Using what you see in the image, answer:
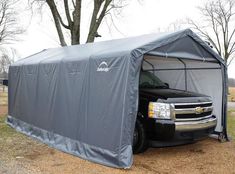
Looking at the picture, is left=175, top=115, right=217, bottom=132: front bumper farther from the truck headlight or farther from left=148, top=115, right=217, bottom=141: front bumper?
the truck headlight

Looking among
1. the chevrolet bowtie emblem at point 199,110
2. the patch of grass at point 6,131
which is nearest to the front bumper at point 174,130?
the chevrolet bowtie emblem at point 199,110

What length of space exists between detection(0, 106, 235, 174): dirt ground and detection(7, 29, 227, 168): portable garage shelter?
31cm

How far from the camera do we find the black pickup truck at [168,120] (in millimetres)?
6953

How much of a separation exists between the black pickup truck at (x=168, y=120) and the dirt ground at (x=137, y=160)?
40 cm

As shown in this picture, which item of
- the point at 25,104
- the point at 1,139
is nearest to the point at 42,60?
the point at 25,104

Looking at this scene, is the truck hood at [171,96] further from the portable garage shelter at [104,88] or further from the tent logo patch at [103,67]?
the tent logo patch at [103,67]

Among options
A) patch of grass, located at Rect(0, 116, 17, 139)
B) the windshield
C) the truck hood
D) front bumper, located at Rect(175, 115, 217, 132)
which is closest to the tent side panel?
patch of grass, located at Rect(0, 116, 17, 139)

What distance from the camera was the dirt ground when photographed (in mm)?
6234

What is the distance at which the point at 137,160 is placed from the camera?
6965 mm

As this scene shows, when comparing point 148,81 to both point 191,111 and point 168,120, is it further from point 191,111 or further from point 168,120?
point 168,120

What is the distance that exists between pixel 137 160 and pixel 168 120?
1032mm

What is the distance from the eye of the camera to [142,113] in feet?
23.8

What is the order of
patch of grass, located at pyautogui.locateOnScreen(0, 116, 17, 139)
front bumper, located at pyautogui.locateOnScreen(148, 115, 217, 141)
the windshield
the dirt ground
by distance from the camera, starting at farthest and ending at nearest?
1. patch of grass, located at pyautogui.locateOnScreen(0, 116, 17, 139)
2. the windshield
3. front bumper, located at pyautogui.locateOnScreen(148, 115, 217, 141)
4. the dirt ground

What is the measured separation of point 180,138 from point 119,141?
1.41 m
